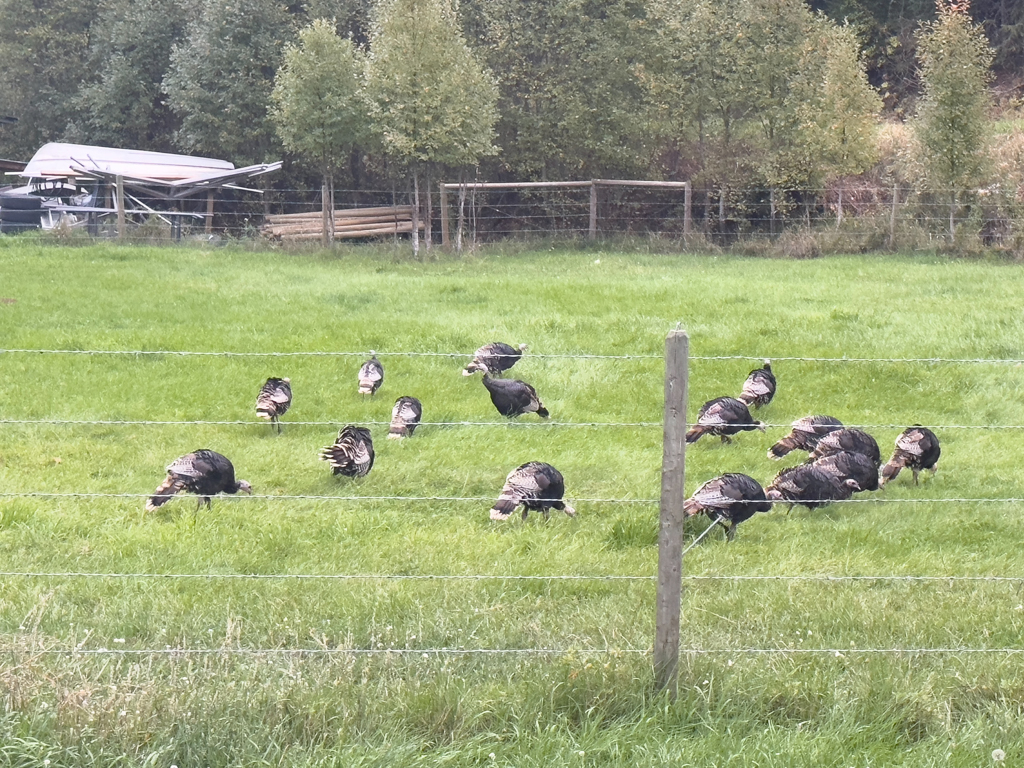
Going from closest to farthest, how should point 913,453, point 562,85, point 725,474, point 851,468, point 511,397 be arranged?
point 725,474 < point 851,468 < point 913,453 < point 511,397 < point 562,85

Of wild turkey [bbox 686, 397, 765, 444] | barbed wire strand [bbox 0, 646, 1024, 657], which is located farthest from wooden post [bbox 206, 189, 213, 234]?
barbed wire strand [bbox 0, 646, 1024, 657]

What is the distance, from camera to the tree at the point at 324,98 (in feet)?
78.5

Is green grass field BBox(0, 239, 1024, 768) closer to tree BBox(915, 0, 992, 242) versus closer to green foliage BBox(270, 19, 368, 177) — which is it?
tree BBox(915, 0, 992, 242)

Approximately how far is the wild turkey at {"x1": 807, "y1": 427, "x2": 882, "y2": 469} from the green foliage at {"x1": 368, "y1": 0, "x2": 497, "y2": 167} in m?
16.5

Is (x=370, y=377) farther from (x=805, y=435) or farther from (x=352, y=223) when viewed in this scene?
(x=352, y=223)

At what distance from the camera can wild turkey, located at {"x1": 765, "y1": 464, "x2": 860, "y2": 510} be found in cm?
677

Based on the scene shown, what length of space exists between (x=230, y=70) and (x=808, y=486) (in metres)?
26.6

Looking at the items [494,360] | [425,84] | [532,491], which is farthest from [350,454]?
[425,84]

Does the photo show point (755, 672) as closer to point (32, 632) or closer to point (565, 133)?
point (32, 632)

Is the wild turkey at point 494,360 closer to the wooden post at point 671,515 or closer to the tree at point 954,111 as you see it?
the wooden post at point 671,515

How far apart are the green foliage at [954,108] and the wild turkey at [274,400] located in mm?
17407

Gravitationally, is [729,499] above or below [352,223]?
below

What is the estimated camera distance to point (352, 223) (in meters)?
25.9

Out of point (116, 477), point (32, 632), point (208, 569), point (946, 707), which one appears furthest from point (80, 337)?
point (946, 707)
